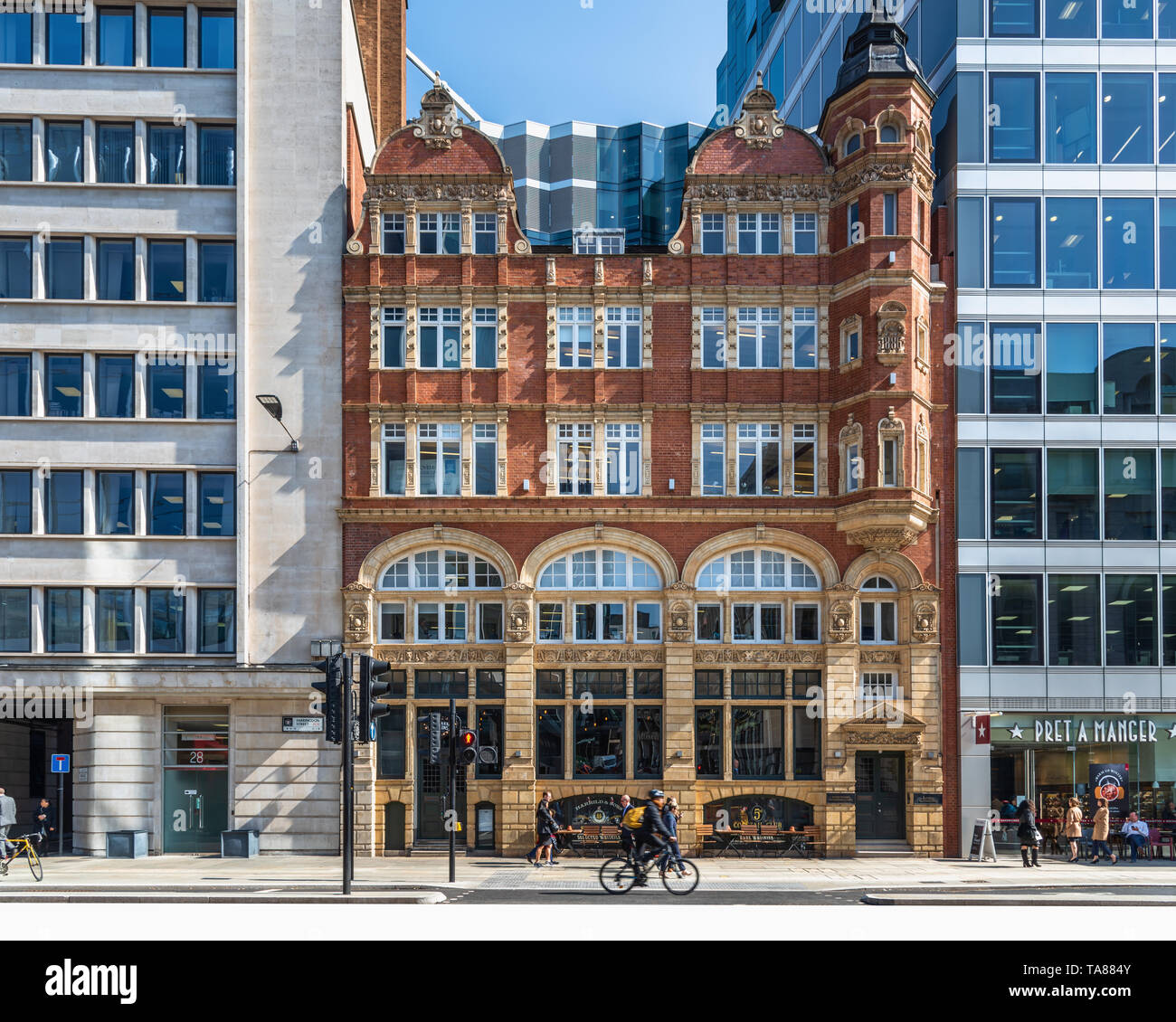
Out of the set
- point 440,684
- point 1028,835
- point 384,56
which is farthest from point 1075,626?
point 384,56

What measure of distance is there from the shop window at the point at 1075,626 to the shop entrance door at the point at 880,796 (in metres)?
5.49

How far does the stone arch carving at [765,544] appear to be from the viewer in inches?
1288

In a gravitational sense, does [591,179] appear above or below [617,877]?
above

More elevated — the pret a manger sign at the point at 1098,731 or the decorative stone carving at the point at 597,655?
the decorative stone carving at the point at 597,655

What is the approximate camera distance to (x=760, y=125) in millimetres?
33469

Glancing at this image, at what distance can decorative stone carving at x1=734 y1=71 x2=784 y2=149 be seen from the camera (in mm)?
33469

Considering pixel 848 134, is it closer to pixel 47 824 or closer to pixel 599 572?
pixel 599 572

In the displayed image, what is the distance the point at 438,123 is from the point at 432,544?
39.1 feet

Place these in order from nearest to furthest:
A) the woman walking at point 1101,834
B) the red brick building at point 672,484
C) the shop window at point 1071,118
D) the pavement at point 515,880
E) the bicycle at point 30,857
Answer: the pavement at point 515,880, the bicycle at point 30,857, the woman walking at point 1101,834, the red brick building at point 672,484, the shop window at point 1071,118

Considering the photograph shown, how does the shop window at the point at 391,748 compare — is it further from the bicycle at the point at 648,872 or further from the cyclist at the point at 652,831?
the cyclist at the point at 652,831

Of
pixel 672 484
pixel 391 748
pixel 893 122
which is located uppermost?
pixel 893 122

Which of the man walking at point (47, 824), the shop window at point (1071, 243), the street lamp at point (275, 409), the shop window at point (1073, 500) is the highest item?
the shop window at point (1071, 243)

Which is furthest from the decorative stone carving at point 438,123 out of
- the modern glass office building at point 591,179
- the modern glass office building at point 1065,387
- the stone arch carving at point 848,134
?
the modern glass office building at point 591,179

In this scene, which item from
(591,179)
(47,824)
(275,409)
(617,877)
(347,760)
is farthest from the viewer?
(591,179)
